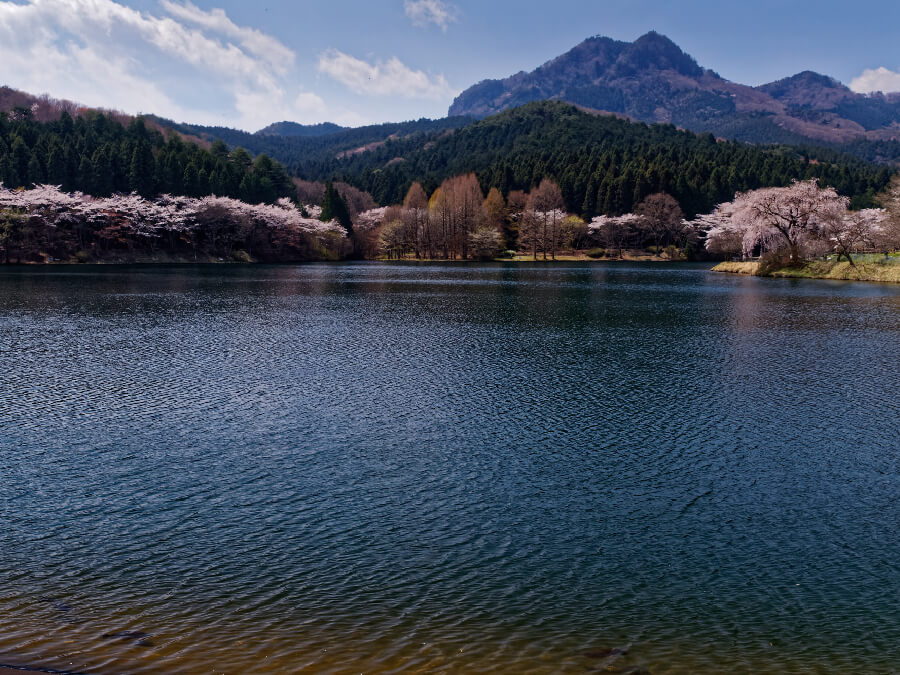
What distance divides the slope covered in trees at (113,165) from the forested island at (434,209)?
0.28m

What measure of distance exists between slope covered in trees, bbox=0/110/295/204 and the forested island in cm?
28

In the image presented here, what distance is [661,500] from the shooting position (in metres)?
10.7

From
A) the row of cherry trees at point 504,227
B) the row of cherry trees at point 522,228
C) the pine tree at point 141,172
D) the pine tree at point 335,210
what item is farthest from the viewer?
the pine tree at point 335,210

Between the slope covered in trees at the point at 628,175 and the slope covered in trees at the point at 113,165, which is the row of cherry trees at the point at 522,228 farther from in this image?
the slope covered in trees at the point at 113,165

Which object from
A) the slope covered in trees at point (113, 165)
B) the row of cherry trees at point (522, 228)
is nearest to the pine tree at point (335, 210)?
the row of cherry trees at point (522, 228)

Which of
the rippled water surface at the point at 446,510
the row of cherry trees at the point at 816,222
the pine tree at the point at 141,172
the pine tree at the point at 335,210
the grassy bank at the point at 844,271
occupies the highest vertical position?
the pine tree at the point at 141,172

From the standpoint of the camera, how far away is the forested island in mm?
72438

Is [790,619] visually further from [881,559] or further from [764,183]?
[764,183]

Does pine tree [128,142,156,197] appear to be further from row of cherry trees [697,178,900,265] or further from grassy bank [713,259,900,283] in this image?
grassy bank [713,259,900,283]

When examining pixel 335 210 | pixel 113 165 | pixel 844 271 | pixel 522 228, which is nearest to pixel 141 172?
pixel 113 165

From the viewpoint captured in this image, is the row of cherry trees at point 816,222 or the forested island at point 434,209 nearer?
the row of cherry trees at point 816,222

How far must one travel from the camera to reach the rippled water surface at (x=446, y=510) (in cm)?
675

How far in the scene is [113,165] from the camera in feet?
331

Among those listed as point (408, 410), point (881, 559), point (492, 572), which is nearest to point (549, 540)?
point (492, 572)
